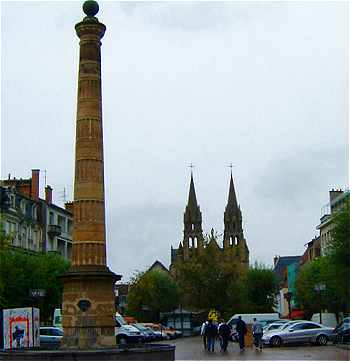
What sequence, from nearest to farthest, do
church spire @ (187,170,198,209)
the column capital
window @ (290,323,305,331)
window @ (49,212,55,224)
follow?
1. the column capital
2. window @ (290,323,305,331)
3. window @ (49,212,55,224)
4. church spire @ (187,170,198,209)

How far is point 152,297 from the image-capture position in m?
87.8

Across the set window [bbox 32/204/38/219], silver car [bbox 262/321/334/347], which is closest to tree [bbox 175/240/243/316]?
window [bbox 32/204/38/219]

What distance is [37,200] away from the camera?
71.8 metres

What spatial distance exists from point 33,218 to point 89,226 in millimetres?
45743

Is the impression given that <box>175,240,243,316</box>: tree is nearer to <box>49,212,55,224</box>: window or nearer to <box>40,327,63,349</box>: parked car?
<box>49,212,55,224</box>: window

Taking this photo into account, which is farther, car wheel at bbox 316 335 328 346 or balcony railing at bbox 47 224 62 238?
balcony railing at bbox 47 224 62 238

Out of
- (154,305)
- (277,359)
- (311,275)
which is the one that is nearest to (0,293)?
(277,359)

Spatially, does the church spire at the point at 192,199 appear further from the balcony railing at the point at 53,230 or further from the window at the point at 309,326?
the window at the point at 309,326

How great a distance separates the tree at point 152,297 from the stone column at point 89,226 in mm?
62352

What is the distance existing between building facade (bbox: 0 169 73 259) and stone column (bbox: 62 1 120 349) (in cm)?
3652

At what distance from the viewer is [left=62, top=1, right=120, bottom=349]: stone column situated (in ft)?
82.4

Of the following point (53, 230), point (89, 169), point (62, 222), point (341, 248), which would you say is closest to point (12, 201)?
point (53, 230)

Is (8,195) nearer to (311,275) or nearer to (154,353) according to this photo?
(311,275)

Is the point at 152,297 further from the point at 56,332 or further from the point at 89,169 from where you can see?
the point at 89,169
